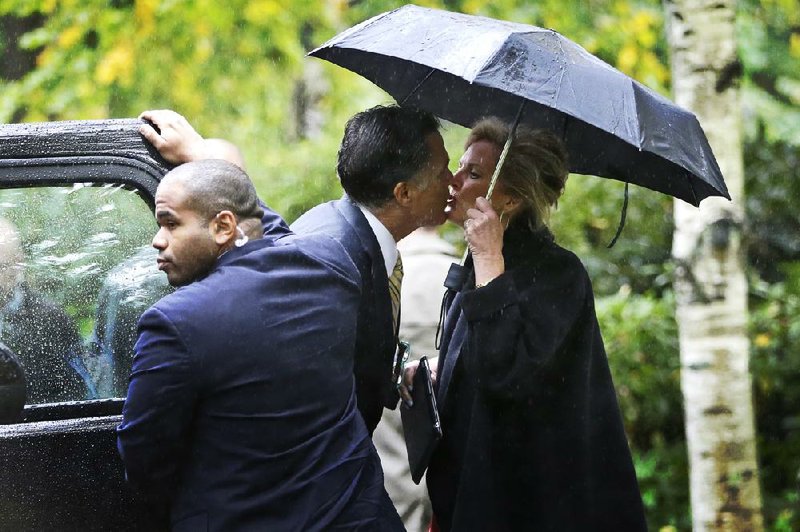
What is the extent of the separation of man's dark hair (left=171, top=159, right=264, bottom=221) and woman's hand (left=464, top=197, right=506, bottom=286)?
2.61 feet

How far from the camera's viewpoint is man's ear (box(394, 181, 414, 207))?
3.18m

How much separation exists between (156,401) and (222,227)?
42cm

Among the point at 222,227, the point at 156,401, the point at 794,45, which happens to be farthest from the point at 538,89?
the point at 794,45

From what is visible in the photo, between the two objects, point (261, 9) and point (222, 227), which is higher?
point (261, 9)

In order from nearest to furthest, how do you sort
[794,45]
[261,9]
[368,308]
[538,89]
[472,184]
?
1. [368,308]
2. [538,89]
3. [472,184]
4. [261,9]
5. [794,45]

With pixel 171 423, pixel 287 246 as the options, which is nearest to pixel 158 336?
pixel 171 423

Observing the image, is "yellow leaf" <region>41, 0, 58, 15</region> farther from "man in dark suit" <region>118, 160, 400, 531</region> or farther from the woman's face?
"man in dark suit" <region>118, 160, 400, 531</region>

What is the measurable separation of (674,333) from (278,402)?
502 cm

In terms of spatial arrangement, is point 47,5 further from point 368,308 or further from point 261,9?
Answer: point 368,308

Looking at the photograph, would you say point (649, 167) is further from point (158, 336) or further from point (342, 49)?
point (158, 336)

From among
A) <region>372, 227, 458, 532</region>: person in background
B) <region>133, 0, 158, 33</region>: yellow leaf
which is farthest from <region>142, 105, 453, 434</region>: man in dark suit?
<region>133, 0, 158, 33</region>: yellow leaf

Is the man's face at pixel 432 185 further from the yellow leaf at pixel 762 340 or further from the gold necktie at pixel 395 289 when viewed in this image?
the yellow leaf at pixel 762 340

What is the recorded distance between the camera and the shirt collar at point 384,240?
Answer: 3.12 m

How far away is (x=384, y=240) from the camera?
10.3 ft
